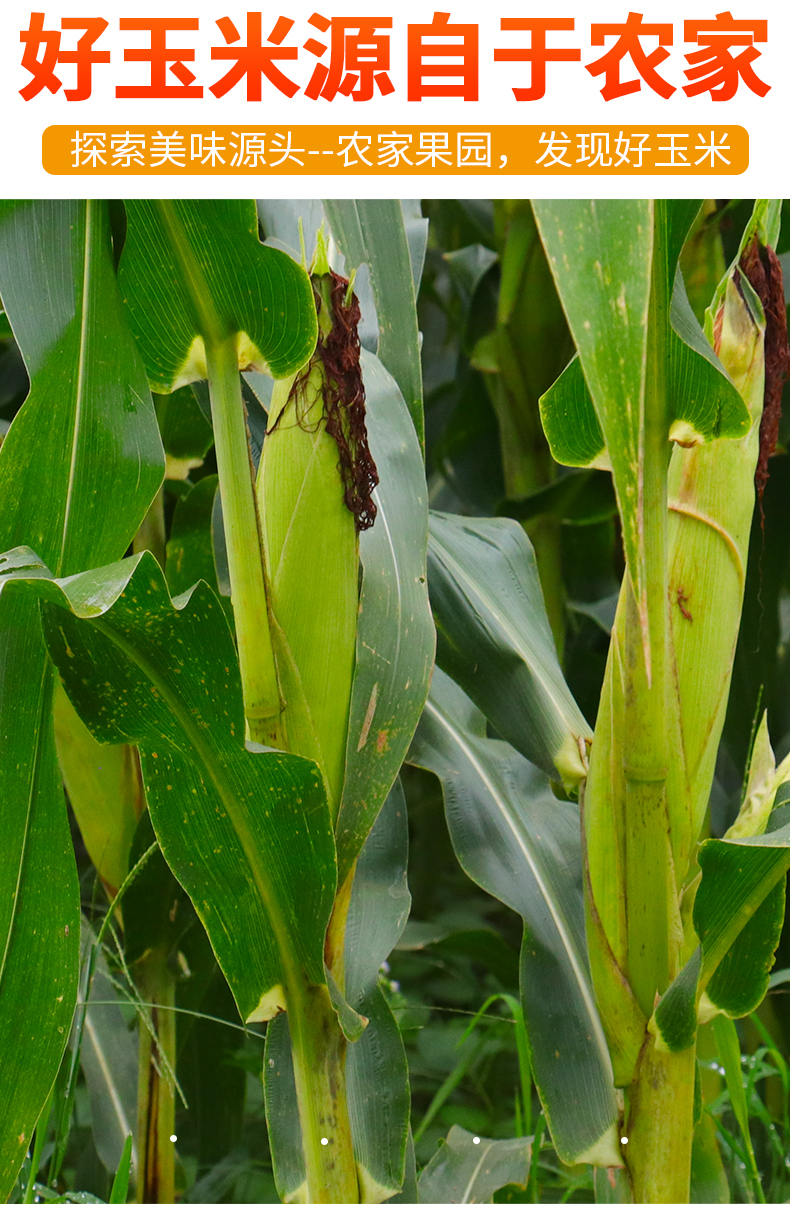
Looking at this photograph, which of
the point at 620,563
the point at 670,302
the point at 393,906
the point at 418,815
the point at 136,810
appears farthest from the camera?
the point at 418,815

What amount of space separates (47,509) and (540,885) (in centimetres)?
34

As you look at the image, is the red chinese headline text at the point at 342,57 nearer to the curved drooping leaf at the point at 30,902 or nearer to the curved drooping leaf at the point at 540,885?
the curved drooping leaf at the point at 30,902

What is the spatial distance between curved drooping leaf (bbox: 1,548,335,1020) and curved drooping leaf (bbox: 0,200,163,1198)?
0.04 m

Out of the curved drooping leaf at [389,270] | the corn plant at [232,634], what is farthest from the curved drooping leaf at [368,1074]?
the curved drooping leaf at [389,270]

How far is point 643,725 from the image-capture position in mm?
Result: 453

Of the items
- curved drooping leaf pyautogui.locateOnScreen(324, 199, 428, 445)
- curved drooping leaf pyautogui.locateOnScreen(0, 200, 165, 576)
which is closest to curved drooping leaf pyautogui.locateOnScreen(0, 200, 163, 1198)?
curved drooping leaf pyautogui.locateOnScreen(0, 200, 165, 576)

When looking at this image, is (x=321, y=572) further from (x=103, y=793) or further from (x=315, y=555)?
(x=103, y=793)

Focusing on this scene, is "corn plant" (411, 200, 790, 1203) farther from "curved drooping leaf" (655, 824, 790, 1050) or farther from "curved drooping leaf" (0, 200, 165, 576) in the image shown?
"curved drooping leaf" (0, 200, 165, 576)

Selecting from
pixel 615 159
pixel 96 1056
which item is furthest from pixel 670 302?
pixel 96 1056

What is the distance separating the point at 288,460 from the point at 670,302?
18 centimetres

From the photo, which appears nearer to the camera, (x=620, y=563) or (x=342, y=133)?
(x=342, y=133)

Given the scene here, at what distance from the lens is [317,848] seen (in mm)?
440

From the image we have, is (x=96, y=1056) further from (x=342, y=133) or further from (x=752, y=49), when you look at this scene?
(x=752, y=49)

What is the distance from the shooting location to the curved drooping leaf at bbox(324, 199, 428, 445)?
1.53 ft
